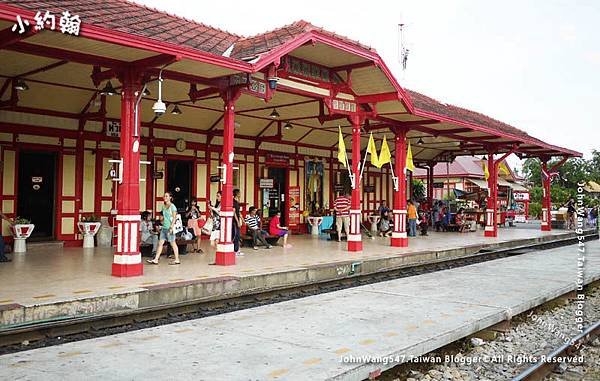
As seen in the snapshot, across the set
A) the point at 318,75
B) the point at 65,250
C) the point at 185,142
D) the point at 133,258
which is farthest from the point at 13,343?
the point at 185,142

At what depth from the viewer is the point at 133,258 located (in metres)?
8.45

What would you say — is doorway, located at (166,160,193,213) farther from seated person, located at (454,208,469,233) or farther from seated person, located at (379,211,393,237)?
seated person, located at (454,208,469,233)

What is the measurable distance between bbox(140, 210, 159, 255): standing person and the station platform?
489mm

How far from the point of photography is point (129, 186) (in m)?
8.52

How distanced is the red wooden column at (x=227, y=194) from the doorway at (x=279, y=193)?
7.15 meters

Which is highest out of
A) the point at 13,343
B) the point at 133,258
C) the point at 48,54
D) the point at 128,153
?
the point at 48,54

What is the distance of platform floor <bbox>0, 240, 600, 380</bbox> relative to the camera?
170 inches

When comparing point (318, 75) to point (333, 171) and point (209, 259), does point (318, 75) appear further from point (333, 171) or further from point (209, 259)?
point (333, 171)

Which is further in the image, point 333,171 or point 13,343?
point 333,171

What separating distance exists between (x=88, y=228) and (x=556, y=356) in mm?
9973

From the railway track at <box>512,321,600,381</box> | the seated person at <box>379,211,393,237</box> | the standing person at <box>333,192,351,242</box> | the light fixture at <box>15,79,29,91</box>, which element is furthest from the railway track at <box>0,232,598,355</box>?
the seated person at <box>379,211,393,237</box>

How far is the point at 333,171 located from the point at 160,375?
624 inches

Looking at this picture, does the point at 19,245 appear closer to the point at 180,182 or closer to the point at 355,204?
the point at 180,182

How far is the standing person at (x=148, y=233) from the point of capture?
10.8 m
